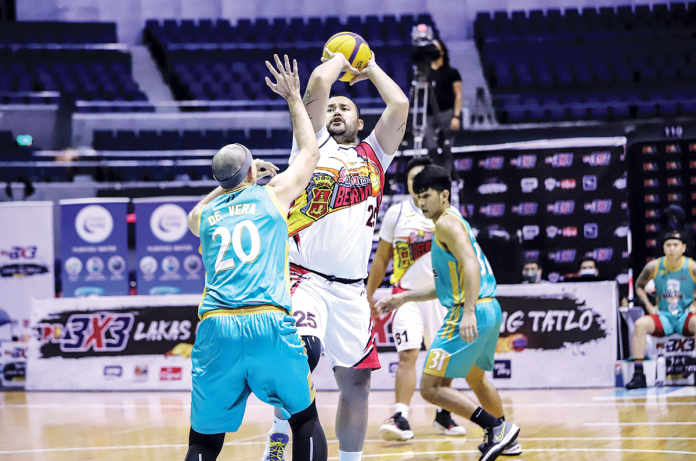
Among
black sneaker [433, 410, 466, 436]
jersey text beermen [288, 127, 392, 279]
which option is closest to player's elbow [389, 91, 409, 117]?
jersey text beermen [288, 127, 392, 279]

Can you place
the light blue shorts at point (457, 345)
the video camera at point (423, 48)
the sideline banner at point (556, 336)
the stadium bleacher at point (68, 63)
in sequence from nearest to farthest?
the light blue shorts at point (457, 345), the sideline banner at point (556, 336), the video camera at point (423, 48), the stadium bleacher at point (68, 63)

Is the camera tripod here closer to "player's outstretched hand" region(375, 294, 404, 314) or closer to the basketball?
"player's outstretched hand" region(375, 294, 404, 314)

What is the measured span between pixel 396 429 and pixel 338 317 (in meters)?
2.13

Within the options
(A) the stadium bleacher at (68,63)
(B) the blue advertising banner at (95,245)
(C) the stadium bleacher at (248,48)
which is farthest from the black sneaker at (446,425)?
(A) the stadium bleacher at (68,63)

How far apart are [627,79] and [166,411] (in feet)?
40.7

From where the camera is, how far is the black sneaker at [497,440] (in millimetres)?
4941

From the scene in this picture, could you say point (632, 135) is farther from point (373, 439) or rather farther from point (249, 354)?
point (249, 354)

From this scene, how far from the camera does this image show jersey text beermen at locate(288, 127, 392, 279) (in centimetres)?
412

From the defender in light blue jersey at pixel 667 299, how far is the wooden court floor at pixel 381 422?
1.88 feet

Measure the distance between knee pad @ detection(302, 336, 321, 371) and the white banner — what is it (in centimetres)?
496

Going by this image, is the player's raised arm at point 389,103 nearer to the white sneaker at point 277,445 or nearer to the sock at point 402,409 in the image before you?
the white sneaker at point 277,445

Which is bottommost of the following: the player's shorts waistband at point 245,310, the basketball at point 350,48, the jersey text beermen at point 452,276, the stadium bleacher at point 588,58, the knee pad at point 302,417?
the knee pad at point 302,417

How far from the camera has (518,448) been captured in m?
5.25

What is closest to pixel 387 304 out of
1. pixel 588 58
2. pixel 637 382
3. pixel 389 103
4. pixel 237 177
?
pixel 389 103
